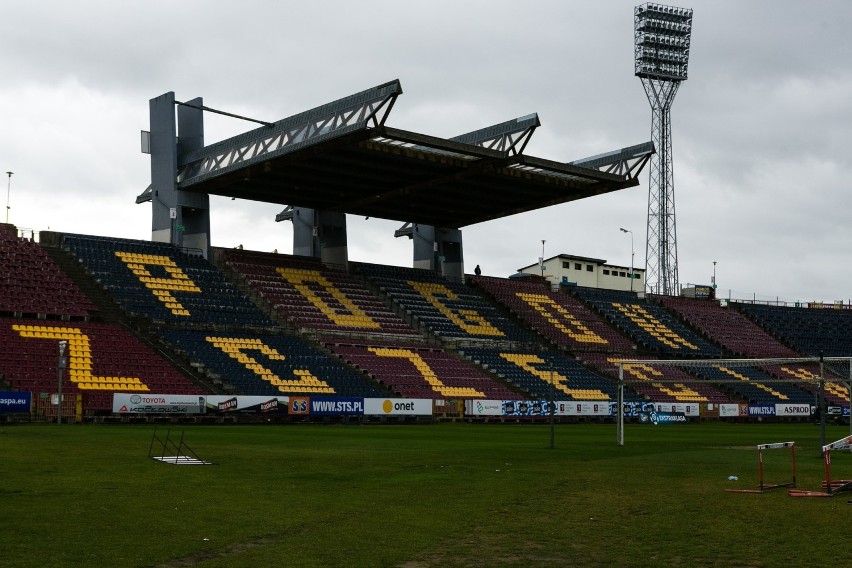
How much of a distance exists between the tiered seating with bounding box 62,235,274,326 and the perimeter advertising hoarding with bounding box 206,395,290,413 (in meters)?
11.3

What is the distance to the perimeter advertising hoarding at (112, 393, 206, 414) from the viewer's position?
48.1 m

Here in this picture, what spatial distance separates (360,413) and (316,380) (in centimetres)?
487

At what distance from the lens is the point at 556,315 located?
286 ft

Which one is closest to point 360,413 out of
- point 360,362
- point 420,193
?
point 360,362

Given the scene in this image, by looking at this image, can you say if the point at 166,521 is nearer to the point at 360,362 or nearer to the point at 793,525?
the point at 793,525

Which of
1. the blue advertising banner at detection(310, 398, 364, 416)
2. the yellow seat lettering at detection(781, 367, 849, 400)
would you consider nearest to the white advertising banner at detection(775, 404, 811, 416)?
the yellow seat lettering at detection(781, 367, 849, 400)

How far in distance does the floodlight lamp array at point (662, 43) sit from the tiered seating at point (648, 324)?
2388 centimetres

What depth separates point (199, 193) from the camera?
228ft

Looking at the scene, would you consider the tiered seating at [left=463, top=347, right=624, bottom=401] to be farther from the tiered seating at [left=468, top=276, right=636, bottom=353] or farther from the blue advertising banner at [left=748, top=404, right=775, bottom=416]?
the blue advertising banner at [left=748, top=404, right=775, bottom=416]

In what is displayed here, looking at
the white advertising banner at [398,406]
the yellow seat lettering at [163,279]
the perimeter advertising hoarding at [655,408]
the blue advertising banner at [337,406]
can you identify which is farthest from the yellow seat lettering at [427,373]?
the yellow seat lettering at [163,279]

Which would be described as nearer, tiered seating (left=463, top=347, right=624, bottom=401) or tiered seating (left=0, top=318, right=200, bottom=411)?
tiered seating (left=0, top=318, right=200, bottom=411)

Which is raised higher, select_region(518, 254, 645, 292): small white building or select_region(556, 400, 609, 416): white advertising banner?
select_region(518, 254, 645, 292): small white building

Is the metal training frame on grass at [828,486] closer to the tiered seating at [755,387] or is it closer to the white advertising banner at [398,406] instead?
the white advertising banner at [398,406]

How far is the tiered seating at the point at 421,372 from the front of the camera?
64.1m
